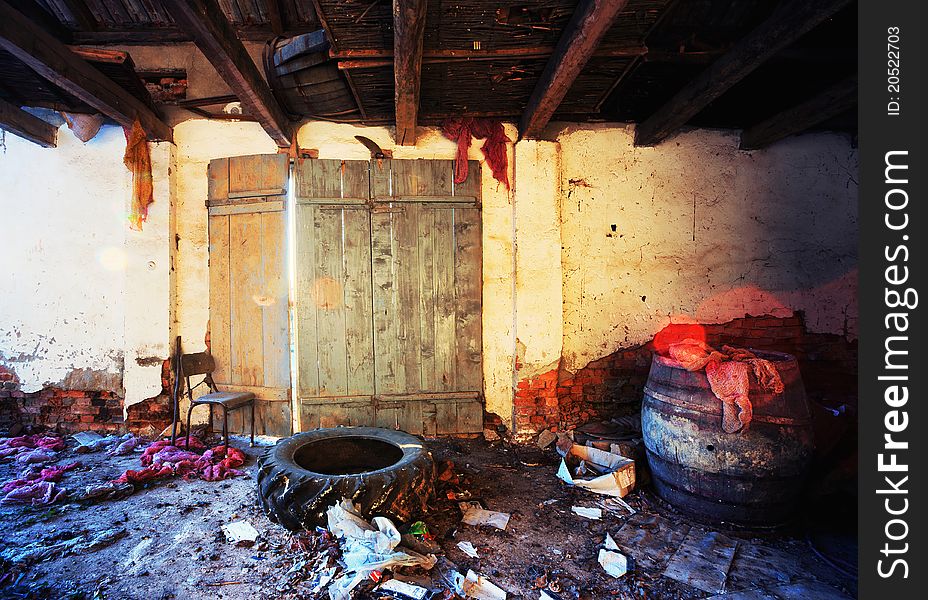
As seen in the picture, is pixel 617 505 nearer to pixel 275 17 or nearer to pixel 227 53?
pixel 227 53

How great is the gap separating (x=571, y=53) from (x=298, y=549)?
10.9 feet

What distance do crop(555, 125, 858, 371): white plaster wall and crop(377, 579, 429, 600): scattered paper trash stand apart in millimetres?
2682

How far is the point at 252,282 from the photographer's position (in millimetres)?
4098

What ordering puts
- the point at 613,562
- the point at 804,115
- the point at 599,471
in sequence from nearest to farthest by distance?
the point at 613,562 → the point at 599,471 → the point at 804,115

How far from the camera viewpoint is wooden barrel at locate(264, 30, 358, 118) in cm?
312

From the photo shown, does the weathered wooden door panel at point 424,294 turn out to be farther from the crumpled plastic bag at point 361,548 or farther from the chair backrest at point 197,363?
the crumpled plastic bag at point 361,548

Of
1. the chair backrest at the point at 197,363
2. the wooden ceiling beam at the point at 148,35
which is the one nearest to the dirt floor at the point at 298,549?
the chair backrest at the point at 197,363

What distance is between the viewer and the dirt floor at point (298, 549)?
209 centimetres

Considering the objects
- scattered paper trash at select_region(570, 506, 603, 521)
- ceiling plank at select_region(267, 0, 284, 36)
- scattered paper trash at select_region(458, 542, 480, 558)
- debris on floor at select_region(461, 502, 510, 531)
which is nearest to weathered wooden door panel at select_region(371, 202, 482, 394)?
debris on floor at select_region(461, 502, 510, 531)

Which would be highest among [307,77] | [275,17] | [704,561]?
[275,17]

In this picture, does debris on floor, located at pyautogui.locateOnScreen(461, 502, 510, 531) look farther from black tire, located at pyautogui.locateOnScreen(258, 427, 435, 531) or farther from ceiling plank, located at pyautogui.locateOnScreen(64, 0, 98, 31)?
ceiling plank, located at pyautogui.locateOnScreen(64, 0, 98, 31)

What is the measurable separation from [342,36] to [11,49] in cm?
198

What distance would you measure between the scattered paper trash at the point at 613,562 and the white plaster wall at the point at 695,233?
6.64 feet

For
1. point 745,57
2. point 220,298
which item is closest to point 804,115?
point 745,57
